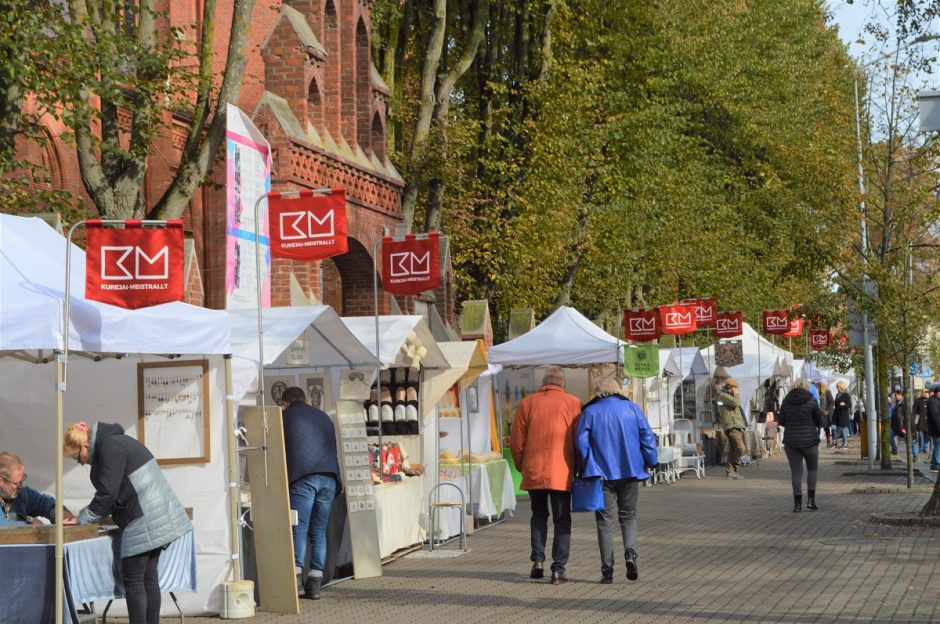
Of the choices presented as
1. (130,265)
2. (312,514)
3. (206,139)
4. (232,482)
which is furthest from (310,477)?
(206,139)

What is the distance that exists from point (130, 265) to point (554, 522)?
4.46 m

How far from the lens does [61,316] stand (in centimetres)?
945

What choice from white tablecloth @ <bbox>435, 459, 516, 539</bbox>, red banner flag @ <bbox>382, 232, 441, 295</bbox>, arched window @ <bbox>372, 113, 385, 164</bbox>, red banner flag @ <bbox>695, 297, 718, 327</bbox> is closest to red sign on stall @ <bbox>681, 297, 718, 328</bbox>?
red banner flag @ <bbox>695, 297, 718, 327</bbox>

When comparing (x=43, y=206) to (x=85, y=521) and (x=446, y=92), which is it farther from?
(x=85, y=521)

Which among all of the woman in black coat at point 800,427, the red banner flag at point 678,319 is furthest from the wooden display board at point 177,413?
the red banner flag at point 678,319

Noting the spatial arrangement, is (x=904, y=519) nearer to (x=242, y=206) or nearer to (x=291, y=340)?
(x=291, y=340)

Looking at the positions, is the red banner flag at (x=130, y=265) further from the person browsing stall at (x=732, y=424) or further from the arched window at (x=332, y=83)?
the person browsing stall at (x=732, y=424)

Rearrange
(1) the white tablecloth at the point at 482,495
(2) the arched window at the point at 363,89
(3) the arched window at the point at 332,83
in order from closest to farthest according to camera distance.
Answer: (1) the white tablecloth at the point at 482,495 → (3) the arched window at the point at 332,83 → (2) the arched window at the point at 363,89

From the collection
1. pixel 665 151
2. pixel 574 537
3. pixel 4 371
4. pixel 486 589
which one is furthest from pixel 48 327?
pixel 665 151

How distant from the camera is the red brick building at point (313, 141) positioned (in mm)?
23391

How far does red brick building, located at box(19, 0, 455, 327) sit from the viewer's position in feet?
76.7

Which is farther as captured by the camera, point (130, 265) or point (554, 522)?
point (554, 522)

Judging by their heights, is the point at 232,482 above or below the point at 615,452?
below

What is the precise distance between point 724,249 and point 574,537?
24.5m
